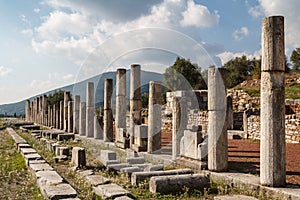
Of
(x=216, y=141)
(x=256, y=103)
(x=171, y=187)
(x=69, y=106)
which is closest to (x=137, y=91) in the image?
(x=216, y=141)

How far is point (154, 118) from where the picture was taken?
14.6 meters

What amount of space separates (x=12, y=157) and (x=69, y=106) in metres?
13.6

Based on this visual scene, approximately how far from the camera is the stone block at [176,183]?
844 cm

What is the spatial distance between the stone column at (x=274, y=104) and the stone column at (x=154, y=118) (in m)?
6.48

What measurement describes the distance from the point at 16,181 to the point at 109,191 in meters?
3.84

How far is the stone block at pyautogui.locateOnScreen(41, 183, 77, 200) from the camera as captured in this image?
7.28 meters

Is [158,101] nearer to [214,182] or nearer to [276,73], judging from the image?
[214,182]

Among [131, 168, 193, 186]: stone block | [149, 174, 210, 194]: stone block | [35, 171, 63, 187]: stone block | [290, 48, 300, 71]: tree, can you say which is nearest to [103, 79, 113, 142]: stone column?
[35, 171, 63, 187]: stone block

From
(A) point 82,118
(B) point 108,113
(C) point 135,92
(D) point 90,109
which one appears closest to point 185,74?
(A) point 82,118

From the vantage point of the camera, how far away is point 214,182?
380 inches

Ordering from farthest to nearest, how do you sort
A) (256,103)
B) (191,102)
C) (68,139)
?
1. (191,102)
2. (256,103)
3. (68,139)

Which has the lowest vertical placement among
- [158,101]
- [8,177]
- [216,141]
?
[8,177]

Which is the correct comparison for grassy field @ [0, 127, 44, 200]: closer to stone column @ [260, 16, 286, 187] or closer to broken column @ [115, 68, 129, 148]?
stone column @ [260, 16, 286, 187]

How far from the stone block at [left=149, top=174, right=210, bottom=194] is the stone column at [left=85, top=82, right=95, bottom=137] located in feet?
48.3
